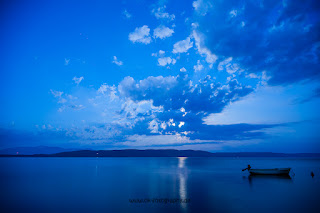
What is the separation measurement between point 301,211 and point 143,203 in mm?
17807

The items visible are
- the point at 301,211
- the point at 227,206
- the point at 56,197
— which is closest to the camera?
the point at 301,211

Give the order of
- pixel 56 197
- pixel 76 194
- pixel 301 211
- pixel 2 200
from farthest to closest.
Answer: pixel 76 194 → pixel 56 197 → pixel 2 200 → pixel 301 211

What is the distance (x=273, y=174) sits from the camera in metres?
55.7

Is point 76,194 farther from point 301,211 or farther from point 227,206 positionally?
point 301,211

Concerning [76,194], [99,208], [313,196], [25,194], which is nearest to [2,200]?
[25,194]

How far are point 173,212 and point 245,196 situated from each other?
14.9m

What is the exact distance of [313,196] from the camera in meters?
30.5

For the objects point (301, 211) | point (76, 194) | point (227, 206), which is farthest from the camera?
point (76, 194)

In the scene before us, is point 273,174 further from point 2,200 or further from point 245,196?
point 2,200

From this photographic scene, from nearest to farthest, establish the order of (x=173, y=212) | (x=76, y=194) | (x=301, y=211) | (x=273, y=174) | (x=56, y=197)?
(x=173, y=212) < (x=301, y=211) < (x=56, y=197) < (x=76, y=194) < (x=273, y=174)

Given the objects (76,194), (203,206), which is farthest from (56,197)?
(203,206)

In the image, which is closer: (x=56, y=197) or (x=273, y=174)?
(x=56, y=197)

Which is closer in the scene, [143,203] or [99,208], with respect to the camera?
[99,208]

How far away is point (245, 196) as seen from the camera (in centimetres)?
3058
